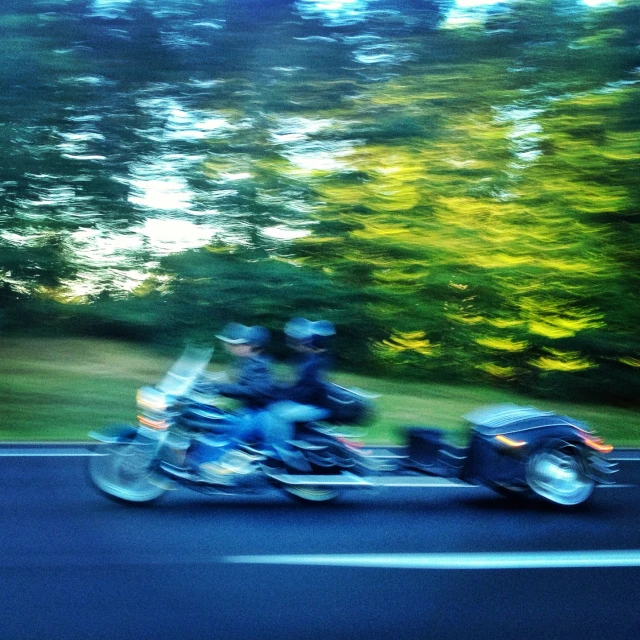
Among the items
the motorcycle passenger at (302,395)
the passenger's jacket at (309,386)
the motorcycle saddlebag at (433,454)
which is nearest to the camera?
the motorcycle passenger at (302,395)

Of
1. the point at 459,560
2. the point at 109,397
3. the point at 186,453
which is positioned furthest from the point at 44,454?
the point at 459,560

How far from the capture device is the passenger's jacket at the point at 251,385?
712 cm

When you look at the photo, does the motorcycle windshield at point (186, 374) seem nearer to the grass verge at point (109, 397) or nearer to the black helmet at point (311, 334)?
the black helmet at point (311, 334)

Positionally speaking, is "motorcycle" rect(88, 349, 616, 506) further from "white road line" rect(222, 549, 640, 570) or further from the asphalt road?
"white road line" rect(222, 549, 640, 570)

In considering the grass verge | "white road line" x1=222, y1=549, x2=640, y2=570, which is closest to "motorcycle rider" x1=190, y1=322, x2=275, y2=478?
"white road line" x1=222, y1=549, x2=640, y2=570

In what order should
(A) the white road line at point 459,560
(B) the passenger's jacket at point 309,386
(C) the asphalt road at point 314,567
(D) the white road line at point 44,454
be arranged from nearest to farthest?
(C) the asphalt road at point 314,567, (A) the white road line at point 459,560, (B) the passenger's jacket at point 309,386, (D) the white road line at point 44,454

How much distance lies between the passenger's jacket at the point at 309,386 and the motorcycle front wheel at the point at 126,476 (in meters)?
1.23

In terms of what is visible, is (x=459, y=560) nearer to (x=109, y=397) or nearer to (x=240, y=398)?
(x=240, y=398)

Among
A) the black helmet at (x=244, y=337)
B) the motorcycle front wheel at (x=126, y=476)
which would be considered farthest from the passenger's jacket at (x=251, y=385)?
the motorcycle front wheel at (x=126, y=476)

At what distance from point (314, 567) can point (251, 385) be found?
6.32 feet

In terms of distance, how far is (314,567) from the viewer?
5.62 meters

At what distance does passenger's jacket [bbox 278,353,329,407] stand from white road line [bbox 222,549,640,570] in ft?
5.57

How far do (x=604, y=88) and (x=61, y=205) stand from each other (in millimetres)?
9726

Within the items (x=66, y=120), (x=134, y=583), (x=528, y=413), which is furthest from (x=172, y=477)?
(x=66, y=120)
